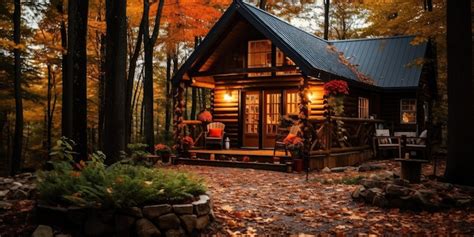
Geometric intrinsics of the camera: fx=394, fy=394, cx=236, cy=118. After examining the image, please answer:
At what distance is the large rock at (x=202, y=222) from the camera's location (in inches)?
210

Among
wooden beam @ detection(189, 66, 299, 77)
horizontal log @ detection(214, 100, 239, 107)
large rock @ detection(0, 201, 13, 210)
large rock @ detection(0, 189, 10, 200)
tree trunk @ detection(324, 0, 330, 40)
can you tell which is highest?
tree trunk @ detection(324, 0, 330, 40)

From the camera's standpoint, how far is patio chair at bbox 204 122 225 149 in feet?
49.3

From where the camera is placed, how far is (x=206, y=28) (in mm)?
19234

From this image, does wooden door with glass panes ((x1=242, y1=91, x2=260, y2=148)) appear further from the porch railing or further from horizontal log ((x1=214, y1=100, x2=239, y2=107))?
the porch railing

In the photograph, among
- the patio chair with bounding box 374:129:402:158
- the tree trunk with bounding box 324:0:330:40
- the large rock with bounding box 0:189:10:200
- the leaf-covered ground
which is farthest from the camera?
the tree trunk with bounding box 324:0:330:40

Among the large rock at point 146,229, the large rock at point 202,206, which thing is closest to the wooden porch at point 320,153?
the large rock at point 202,206

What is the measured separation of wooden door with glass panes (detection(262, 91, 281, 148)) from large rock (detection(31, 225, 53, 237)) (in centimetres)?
1127

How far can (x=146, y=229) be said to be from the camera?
196 inches

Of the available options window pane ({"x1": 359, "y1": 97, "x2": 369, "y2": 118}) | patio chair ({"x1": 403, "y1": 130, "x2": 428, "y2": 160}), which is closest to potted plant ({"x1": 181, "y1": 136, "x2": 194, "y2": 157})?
patio chair ({"x1": 403, "y1": 130, "x2": 428, "y2": 160})

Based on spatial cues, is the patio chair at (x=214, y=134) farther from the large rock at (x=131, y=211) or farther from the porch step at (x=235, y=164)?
the large rock at (x=131, y=211)

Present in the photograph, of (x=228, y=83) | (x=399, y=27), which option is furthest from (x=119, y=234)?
(x=399, y=27)

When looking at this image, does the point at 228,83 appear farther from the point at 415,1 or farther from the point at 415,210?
the point at 415,210

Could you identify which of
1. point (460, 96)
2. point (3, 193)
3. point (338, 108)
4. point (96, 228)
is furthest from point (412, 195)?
point (338, 108)

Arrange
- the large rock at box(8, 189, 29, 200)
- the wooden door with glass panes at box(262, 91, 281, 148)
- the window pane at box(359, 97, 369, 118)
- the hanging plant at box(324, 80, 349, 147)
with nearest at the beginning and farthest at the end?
the large rock at box(8, 189, 29, 200) → the hanging plant at box(324, 80, 349, 147) → the wooden door with glass panes at box(262, 91, 281, 148) → the window pane at box(359, 97, 369, 118)
